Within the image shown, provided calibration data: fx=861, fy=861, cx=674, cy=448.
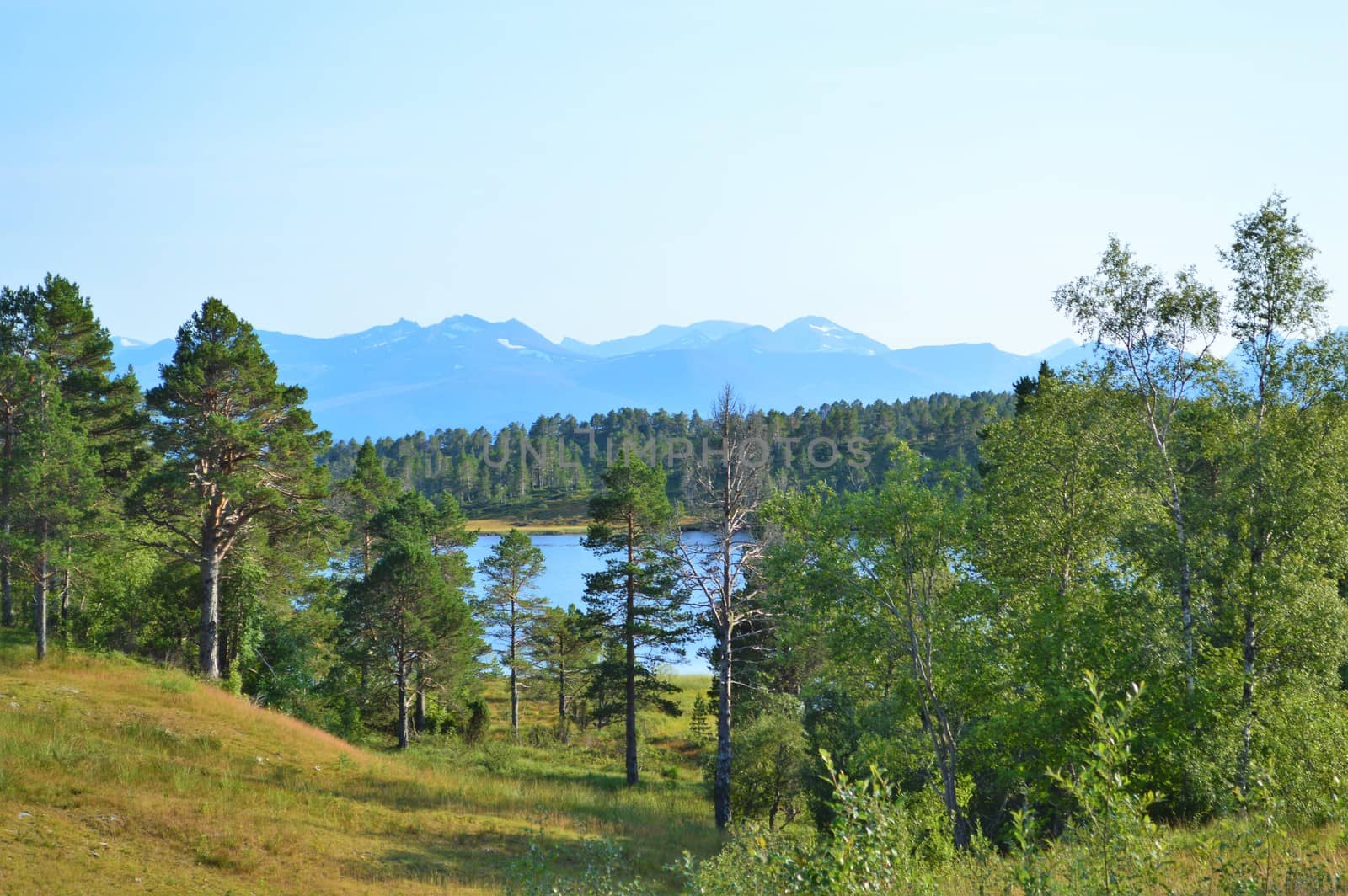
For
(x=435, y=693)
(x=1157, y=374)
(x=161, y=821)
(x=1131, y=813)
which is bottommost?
(x=435, y=693)

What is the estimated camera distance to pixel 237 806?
1958 cm

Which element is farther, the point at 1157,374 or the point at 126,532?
the point at 126,532

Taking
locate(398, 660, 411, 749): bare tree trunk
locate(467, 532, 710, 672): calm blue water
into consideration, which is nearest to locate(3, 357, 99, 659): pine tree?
locate(398, 660, 411, 749): bare tree trunk

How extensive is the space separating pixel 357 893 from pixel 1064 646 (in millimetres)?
15320

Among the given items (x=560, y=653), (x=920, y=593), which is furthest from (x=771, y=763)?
(x=560, y=653)

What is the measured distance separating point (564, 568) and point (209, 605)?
265 feet

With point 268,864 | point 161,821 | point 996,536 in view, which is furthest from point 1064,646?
point 161,821

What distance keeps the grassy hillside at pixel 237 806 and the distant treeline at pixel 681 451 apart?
89397 millimetres

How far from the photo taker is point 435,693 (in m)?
41.2

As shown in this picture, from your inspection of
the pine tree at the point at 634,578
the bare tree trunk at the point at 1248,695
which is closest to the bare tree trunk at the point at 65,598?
the pine tree at the point at 634,578

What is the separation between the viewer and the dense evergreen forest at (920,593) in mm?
12383

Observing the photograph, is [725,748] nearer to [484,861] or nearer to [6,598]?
[484,861]

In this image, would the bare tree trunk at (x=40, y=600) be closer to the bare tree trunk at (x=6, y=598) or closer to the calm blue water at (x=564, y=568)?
the bare tree trunk at (x=6, y=598)

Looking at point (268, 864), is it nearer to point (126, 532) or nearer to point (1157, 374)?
point (126, 532)
